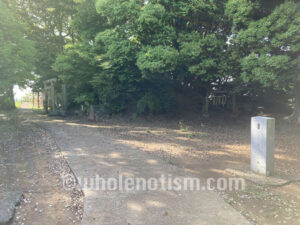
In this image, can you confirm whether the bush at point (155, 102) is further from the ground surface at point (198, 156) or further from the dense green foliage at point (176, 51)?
the ground surface at point (198, 156)

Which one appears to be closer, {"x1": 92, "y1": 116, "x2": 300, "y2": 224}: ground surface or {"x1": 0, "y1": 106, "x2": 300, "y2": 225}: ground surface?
{"x1": 0, "y1": 106, "x2": 300, "y2": 225}: ground surface

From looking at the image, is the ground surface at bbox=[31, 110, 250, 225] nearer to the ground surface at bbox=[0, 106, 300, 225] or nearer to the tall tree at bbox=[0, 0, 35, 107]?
Answer: the ground surface at bbox=[0, 106, 300, 225]

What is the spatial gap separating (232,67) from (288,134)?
11.2 ft

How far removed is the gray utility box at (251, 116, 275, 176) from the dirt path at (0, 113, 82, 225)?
358 cm

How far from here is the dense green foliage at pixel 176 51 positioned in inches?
375

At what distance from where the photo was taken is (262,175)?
5285mm

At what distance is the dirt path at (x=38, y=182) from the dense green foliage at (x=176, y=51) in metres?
5.61

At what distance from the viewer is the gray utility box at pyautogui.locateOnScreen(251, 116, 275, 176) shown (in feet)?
17.1

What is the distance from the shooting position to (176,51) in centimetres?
1053

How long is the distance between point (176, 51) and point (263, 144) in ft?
20.5

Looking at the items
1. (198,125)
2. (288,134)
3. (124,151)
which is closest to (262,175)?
(124,151)

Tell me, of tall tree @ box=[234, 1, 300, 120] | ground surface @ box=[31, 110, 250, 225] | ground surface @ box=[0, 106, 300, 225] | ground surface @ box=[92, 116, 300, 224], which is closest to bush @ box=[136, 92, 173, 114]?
ground surface @ box=[92, 116, 300, 224]

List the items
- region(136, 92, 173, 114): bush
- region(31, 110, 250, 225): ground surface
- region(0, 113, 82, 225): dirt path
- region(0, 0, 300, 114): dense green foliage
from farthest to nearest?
region(136, 92, 173, 114): bush
region(0, 0, 300, 114): dense green foliage
region(0, 113, 82, 225): dirt path
region(31, 110, 250, 225): ground surface

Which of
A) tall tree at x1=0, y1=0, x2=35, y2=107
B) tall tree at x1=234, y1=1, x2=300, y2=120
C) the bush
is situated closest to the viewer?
tall tree at x1=234, y1=1, x2=300, y2=120
